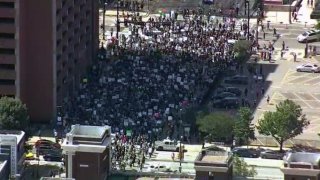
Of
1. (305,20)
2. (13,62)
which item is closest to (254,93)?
(13,62)

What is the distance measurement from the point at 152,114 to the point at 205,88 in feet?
42.0

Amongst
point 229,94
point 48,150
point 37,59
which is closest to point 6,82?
point 37,59

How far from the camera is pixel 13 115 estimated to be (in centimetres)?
12081

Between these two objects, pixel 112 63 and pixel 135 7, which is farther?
pixel 135 7

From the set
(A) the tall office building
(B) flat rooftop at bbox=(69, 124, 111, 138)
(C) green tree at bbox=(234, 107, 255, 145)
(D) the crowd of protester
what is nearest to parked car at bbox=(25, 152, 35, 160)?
(D) the crowd of protester

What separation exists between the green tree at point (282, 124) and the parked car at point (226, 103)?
596 inches

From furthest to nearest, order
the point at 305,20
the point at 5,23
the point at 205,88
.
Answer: the point at 305,20
the point at 205,88
the point at 5,23

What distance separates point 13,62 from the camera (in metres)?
130

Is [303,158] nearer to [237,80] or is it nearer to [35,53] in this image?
[35,53]

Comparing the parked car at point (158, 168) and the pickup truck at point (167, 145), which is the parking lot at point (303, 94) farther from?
the parked car at point (158, 168)

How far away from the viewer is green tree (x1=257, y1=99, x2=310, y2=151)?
397 feet

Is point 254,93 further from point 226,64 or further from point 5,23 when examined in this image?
point 5,23

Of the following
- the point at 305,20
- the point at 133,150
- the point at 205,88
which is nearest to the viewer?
the point at 133,150

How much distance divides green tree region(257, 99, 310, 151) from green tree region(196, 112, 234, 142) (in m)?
2.78
